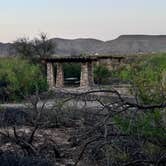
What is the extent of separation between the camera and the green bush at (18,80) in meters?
32.3

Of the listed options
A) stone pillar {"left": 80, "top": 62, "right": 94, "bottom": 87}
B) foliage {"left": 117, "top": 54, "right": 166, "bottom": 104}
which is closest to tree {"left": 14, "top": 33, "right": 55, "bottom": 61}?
A: stone pillar {"left": 80, "top": 62, "right": 94, "bottom": 87}

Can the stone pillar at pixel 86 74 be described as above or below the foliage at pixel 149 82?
below

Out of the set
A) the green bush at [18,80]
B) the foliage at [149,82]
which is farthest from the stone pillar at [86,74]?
the foliage at [149,82]

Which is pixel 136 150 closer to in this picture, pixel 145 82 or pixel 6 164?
pixel 145 82

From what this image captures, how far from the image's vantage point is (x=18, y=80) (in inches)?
1369

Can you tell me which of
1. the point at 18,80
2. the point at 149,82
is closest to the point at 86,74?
the point at 18,80

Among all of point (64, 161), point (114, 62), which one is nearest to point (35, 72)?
point (114, 62)

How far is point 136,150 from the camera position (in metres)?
9.22

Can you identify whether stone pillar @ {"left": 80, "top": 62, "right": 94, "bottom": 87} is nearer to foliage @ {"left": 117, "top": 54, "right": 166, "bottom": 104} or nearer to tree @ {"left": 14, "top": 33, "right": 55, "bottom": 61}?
tree @ {"left": 14, "top": 33, "right": 55, "bottom": 61}

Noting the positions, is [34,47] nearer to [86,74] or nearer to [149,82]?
[86,74]

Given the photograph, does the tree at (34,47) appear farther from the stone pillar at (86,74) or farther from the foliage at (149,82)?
the foliage at (149,82)

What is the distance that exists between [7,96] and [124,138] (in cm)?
2340

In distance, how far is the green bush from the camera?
32344 mm

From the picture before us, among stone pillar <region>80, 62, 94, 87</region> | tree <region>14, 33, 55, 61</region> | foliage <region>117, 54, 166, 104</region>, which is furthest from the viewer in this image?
tree <region>14, 33, 55, 61</region>
